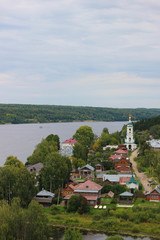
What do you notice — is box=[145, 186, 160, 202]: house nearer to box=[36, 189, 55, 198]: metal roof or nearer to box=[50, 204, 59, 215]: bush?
box=[50, 204, 59, 215]: bush

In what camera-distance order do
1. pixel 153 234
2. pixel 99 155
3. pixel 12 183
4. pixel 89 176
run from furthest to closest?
pixel 99 155 → pixel 89 176 → pixel 12 183 → pixel 153 234

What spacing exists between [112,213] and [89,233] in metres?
4.22

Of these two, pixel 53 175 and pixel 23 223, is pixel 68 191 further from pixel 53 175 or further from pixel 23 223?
pixel 23 223

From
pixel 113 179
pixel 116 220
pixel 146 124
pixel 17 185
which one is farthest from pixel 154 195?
pixel 146 124

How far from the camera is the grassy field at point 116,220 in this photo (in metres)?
31.9

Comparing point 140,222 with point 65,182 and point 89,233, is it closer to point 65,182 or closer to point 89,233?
point 89,233

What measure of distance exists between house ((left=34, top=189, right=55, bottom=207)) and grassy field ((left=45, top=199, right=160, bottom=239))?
5.29 ft

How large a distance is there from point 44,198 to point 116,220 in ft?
32.5

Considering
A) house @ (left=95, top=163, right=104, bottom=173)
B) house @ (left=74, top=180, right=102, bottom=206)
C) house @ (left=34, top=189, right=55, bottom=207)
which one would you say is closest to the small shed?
house @ (left=74, top=180, right=102, bottom=206)

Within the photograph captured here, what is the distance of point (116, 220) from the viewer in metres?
33.2

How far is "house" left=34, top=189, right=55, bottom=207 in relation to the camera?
38688 millimetres

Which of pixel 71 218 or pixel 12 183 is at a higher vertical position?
pixel 12 183

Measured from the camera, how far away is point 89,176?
172 ft

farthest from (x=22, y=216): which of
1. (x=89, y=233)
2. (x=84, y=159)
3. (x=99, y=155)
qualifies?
(x=99, y=155)
